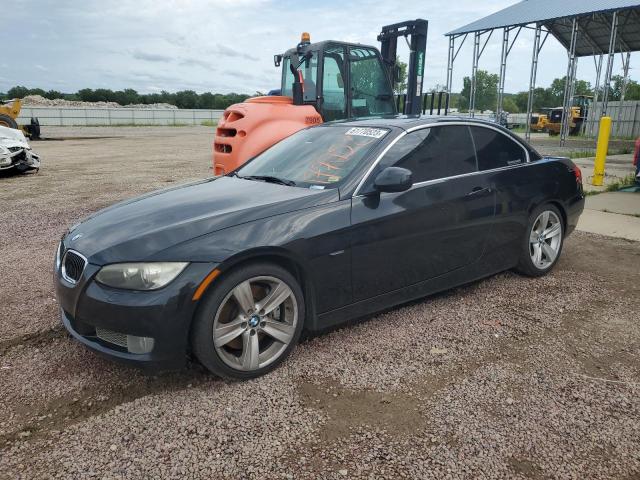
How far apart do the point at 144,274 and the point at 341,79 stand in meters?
→ 6.49

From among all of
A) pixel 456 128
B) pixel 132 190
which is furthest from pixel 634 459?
pixel 132 190

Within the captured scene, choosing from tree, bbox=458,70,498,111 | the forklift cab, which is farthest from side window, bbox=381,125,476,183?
tree, bbox=458,70,498,111

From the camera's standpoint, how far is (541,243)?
495 centimetres

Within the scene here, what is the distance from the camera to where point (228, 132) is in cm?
848

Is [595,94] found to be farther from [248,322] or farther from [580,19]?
[248,322]

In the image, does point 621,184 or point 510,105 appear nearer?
point 621,184

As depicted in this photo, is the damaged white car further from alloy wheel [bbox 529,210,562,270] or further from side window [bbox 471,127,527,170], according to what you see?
alloy wheel [bbox 529,210,562,270]

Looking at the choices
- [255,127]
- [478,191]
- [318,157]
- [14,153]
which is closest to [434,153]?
[478,191]

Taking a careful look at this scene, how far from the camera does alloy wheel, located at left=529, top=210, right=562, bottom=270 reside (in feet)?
16.0

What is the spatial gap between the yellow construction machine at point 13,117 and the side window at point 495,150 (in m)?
17.0

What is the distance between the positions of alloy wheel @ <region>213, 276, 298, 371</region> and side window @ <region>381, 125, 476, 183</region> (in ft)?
4.20

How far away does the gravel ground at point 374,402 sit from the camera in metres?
2.45

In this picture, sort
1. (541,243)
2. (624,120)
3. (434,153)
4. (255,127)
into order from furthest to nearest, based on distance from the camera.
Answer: (624,120)
(255,127)
(541,243)
(434,153)

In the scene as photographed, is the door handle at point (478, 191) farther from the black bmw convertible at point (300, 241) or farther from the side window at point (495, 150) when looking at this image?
the side window at point (495, 150)
